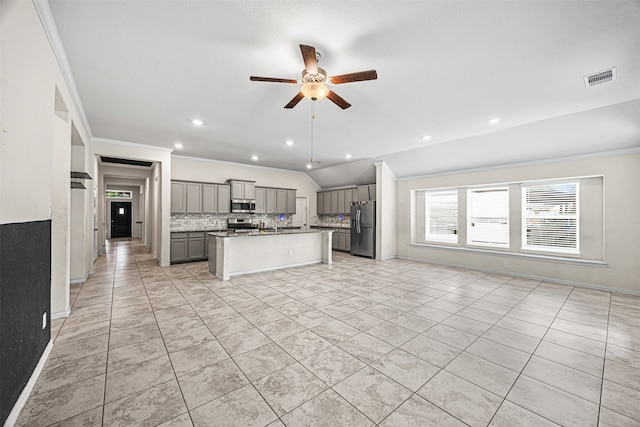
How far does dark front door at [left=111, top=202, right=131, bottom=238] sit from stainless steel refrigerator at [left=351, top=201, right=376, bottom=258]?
39.6ft

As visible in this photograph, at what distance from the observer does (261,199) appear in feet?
27.0

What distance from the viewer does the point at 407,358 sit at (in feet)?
7.63

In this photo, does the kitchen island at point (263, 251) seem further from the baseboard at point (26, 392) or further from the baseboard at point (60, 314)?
the baseboard at point (26, 392)

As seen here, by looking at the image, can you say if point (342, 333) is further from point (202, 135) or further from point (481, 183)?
point (481, 183)

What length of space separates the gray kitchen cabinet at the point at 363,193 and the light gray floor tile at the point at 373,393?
20.9 ft

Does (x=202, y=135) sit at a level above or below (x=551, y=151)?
above

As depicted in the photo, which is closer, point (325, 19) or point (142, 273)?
point (325, 19)

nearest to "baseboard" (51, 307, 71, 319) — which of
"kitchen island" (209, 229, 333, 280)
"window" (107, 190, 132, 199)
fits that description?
"kitchen island" (209, 229, 333, 280)

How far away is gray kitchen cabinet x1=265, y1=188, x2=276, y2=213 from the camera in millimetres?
8391

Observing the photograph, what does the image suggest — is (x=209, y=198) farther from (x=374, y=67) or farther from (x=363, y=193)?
(x=374, y=67)

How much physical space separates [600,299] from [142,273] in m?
8.36

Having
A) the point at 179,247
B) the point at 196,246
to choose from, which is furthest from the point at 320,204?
the point at 179,247

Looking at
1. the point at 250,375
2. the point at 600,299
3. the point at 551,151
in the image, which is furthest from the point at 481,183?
the point at 250,375

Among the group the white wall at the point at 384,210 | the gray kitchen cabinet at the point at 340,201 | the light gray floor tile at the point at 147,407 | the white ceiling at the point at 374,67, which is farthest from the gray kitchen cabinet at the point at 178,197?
the light gray floor tile at the point at 147,407
